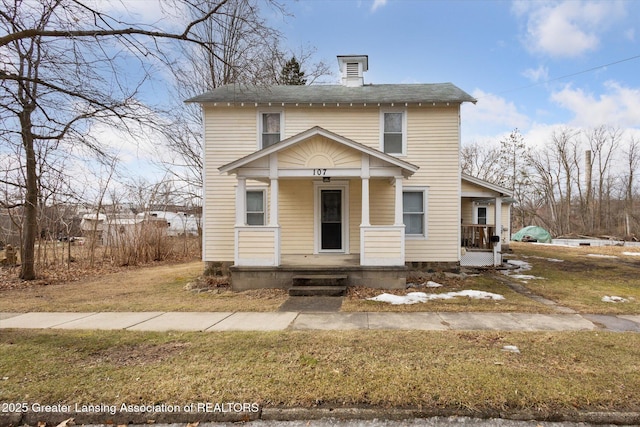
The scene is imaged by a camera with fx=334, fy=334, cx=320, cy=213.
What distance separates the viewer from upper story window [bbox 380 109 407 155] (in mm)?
10523

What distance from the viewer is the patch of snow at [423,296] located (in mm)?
7219

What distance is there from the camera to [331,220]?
1069 centimetres

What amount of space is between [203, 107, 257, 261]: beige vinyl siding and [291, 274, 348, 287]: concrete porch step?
3.26m

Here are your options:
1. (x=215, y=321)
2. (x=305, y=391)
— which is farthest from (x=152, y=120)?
(x=305, y=391)

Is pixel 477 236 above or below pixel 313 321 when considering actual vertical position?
above

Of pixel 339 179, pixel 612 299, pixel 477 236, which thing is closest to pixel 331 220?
pixel 339 179

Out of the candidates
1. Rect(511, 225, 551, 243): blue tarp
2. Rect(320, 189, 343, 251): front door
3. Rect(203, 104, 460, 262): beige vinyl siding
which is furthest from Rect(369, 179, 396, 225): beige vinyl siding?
Rect(511, 225, 551, 243): blue tarp

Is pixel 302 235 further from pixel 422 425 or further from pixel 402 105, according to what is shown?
pixel 422 425

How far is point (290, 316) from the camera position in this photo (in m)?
6.09

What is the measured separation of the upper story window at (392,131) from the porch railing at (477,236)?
14.3 ft

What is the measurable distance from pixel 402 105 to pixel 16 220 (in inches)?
523

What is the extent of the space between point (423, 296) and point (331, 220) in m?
4.04

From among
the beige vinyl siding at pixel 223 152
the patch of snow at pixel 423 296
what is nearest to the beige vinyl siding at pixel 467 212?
the patch of snow at pixel 423 296

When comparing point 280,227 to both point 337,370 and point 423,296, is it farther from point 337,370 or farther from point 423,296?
point 337,370
